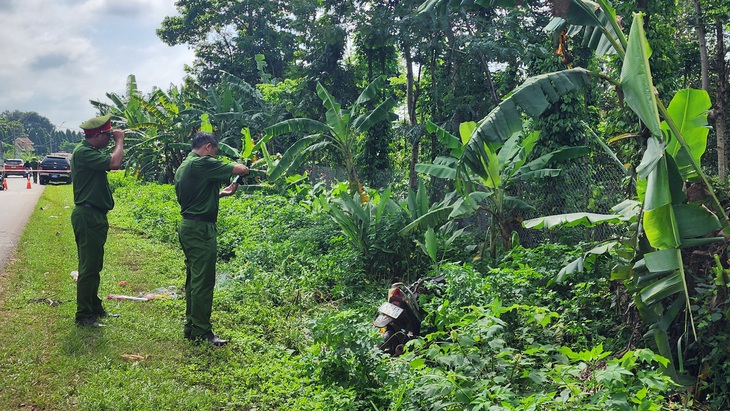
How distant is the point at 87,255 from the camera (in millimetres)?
5711

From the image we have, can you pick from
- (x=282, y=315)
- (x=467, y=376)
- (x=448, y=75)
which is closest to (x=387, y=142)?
(x=448, y=75)

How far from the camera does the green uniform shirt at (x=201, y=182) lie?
5.47 m

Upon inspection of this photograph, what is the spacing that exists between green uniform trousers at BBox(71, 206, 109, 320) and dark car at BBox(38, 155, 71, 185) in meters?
23.4

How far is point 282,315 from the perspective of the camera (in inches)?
251

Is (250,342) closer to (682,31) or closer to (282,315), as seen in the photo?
(282,315)

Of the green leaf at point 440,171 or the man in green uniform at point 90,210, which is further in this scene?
the green leaf at point 440,171

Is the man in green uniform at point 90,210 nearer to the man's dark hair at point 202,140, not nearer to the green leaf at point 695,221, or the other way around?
the man's dark hair at point 202,140

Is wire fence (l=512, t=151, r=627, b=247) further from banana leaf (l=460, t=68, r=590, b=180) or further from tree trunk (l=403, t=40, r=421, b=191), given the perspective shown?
tree trunk (l=403, t=40, r=421, b=191)

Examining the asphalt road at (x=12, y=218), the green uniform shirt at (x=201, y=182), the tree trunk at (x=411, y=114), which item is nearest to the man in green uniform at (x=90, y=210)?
the green uniform shirt at (x=201, y=182)

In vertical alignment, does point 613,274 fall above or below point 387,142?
below

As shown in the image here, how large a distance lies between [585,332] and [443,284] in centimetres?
146

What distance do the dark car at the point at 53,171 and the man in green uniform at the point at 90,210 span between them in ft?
76.6

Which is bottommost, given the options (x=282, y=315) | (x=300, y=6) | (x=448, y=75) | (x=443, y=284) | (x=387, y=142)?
(x=282, y=315)

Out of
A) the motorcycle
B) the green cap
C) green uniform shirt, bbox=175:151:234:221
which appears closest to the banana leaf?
the motorcycle
